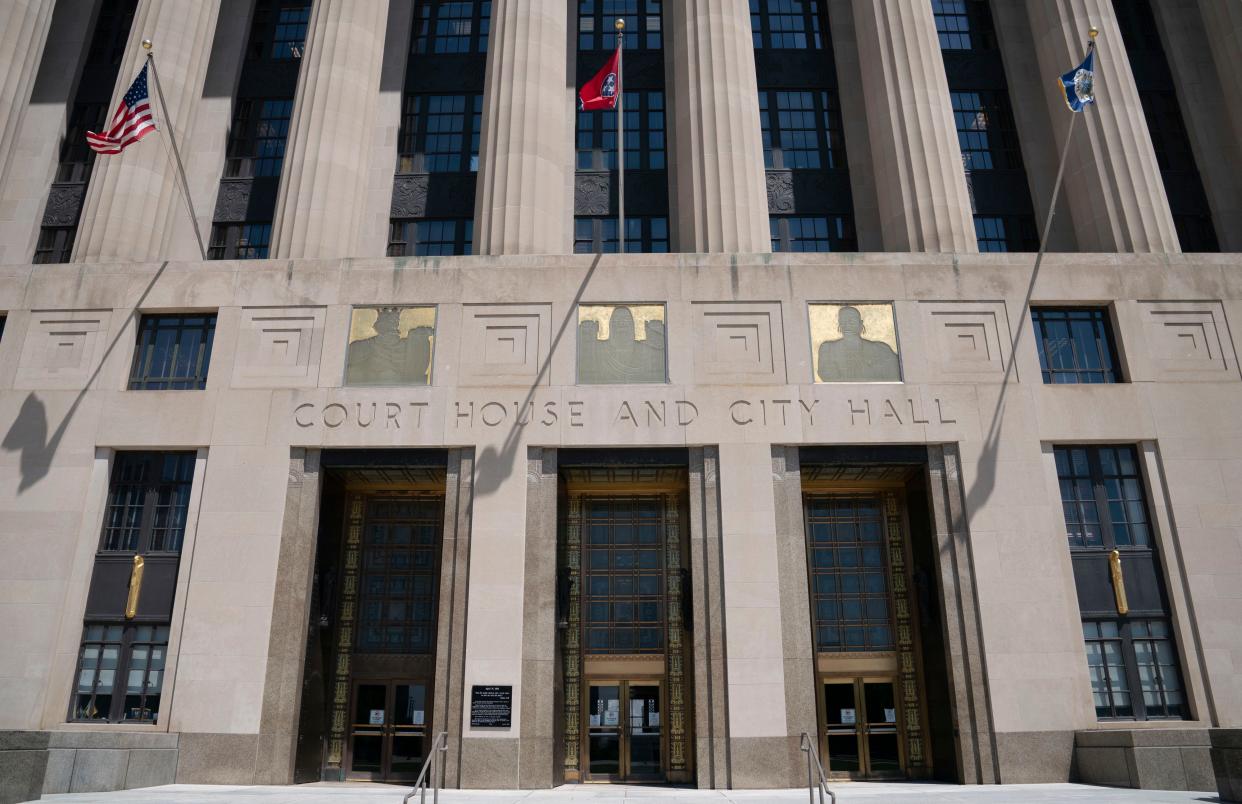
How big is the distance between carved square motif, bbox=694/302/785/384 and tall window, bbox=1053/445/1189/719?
272 inches

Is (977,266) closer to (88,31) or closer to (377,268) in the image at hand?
(377,268)

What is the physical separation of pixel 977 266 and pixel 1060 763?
10878 mm

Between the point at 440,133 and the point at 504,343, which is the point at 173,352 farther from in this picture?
the point at 440,133

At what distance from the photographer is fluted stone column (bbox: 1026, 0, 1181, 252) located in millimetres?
21500

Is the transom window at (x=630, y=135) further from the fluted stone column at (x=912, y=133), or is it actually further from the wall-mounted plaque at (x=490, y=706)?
the wall-mounted plaque at (x=490, y=706)

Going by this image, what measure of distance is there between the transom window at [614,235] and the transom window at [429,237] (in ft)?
10.9

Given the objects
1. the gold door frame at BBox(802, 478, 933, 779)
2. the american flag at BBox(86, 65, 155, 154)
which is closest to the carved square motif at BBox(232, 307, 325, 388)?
the american flag at BBox(86, 65, 155, 154)

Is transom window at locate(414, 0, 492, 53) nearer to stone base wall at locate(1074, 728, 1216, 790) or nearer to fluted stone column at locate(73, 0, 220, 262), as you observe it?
fluted stone column at locate(73, 0, 220, 262)

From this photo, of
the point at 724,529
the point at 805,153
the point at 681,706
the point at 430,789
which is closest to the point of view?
the point at 430,789

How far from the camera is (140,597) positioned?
18516mm

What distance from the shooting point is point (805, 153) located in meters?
26.5

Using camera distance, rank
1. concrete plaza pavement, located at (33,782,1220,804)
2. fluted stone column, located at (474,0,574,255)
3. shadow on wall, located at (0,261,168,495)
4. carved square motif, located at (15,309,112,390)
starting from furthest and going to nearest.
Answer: fluted stone column, located at (474,0,574,255) < carved square motif, located at (15,309,112,390) < shadow on wall, located at (0,261,168,495) < concrete plaza pavement, located at (33,782,1220,804)

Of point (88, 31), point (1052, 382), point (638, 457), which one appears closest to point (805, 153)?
point (1052, 382)

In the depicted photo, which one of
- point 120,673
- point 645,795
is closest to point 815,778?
point 645,795
